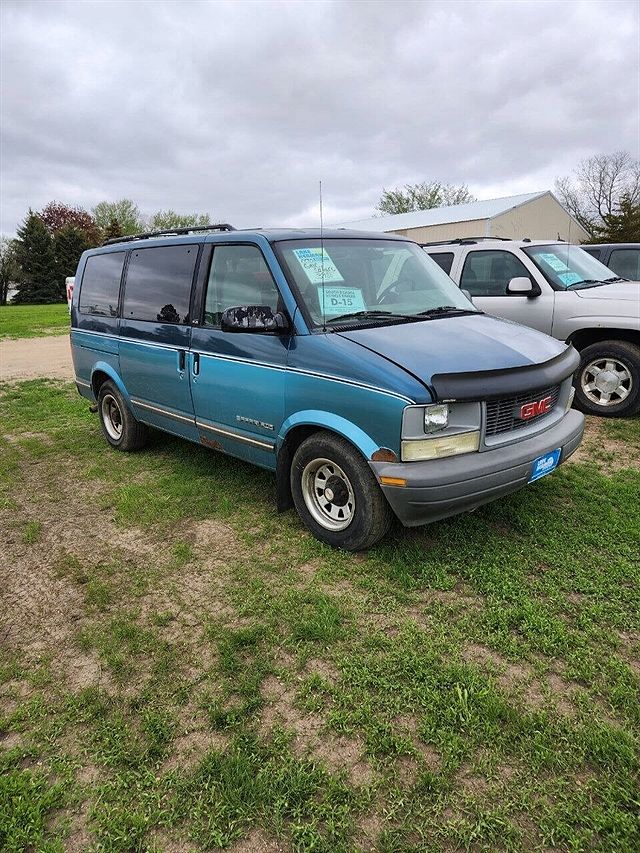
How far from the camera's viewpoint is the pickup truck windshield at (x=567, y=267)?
6684 mm

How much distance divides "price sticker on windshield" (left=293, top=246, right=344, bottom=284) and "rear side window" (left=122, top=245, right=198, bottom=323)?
101 centimetres

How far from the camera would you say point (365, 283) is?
405 cm

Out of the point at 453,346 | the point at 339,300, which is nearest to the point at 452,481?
the point at 453,346

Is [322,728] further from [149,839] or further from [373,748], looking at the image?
[149,839]

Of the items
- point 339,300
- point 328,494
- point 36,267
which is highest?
point 36,267

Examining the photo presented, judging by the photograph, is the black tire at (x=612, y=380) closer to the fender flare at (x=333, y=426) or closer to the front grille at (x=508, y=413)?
the front grille at (x=508, y=413)

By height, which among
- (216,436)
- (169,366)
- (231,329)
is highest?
(231,329)

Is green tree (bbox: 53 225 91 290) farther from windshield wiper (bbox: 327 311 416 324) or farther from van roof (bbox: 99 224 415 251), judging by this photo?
windshield wiper (bbox: 327 311 416 324)

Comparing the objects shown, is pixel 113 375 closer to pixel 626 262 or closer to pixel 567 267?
pixel 567 267

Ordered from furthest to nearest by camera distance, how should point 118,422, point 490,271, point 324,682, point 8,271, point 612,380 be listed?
point 8,271, point 490,271, point 612,380, point 118,422, point 324,682

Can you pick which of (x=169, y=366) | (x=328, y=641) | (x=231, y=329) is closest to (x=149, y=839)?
(x=328, y=641)

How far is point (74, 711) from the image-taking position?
95.0 inches

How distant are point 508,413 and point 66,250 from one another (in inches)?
1894

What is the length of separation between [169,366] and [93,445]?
2084 millimetres
